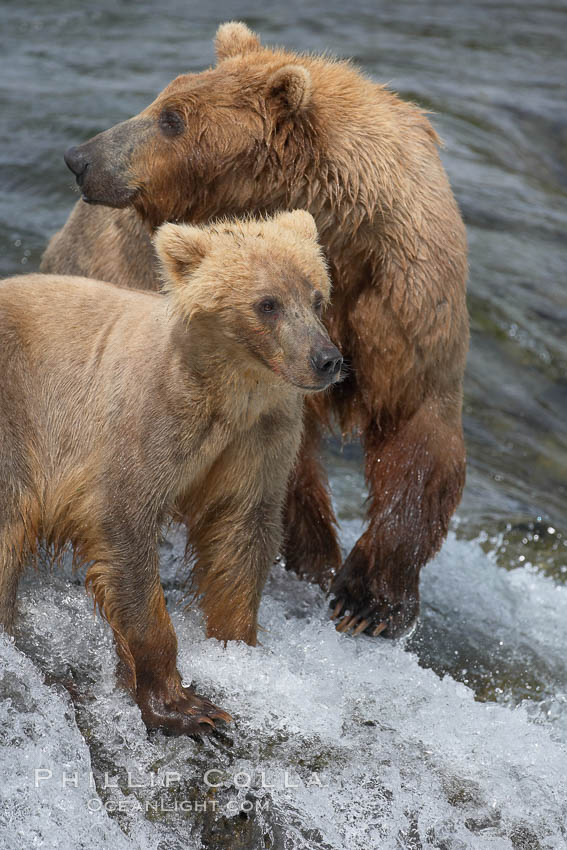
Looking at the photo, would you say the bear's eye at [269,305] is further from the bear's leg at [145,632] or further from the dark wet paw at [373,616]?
the dark wet paw at [373,616]

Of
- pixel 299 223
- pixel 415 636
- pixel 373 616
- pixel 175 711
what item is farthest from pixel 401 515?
pixel 299 223

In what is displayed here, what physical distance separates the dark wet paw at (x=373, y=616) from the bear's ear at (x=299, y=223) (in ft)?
8.21

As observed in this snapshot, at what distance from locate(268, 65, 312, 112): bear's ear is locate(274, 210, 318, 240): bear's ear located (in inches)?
43.7

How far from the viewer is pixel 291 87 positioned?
196 inches

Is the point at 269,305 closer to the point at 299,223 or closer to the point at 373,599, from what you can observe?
the point at 299,223

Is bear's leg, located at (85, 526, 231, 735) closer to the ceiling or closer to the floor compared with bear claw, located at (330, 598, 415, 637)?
closer to the ceiling

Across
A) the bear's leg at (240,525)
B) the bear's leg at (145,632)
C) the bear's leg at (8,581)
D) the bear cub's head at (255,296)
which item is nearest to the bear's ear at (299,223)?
the bear cub's head at (255,296)

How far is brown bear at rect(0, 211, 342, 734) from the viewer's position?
3.84 metres

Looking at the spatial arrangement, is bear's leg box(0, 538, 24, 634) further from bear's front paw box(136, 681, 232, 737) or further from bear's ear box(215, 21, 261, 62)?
bear's ear box(215, 21, 261, 62)

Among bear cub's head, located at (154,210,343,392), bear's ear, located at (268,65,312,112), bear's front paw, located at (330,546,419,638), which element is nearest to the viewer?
bear cub's head, located at (154,210,343,392)

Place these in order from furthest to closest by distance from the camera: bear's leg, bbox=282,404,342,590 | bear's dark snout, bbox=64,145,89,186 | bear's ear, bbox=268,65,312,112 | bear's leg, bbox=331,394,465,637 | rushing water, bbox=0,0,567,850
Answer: bear's leg, bbox=282,404,342,590, bear's leg, bbox=331,394,465,637, bear's dark snout, bbox=64,145,89,186, bear's ear, bbox=268,65,312,112, rushing water, bbox=0,0,567,850

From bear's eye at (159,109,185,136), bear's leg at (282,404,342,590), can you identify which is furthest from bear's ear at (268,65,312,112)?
bear's leg at (282,404,342,590)

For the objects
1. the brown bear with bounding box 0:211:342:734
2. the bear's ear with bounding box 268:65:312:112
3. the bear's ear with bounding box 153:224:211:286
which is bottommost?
the brown bear with bounding box 0:211:342:734

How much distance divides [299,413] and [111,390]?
733 mm
